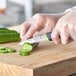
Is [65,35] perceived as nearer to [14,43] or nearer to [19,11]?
[14,43]

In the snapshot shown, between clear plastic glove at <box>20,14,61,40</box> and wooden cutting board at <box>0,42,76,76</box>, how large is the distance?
10 cm

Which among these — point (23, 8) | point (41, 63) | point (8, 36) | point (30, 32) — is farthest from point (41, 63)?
point (23, 8)

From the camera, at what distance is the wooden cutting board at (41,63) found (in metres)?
1.02

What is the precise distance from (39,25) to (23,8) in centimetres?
223

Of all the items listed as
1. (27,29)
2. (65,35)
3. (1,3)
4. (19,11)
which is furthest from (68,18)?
(19,11)

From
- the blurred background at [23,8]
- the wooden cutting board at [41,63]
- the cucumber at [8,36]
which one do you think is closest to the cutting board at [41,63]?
the wooden cutting board at [41,63]

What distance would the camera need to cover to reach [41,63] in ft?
3.47

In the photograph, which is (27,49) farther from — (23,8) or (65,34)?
(23,8)

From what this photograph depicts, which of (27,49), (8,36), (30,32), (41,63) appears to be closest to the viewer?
(41,63)

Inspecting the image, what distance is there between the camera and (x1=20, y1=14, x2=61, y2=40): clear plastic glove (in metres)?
1.33

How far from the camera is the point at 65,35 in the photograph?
1089mm

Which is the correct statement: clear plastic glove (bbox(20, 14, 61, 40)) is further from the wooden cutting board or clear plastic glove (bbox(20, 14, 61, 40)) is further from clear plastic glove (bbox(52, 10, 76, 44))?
clear plastic glove (bbox(52, 10, 76, 44))

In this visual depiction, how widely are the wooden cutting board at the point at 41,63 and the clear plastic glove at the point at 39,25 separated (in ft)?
0.32

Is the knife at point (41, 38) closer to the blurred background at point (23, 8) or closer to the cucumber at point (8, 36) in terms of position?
the cucumber at point (8, 36)
